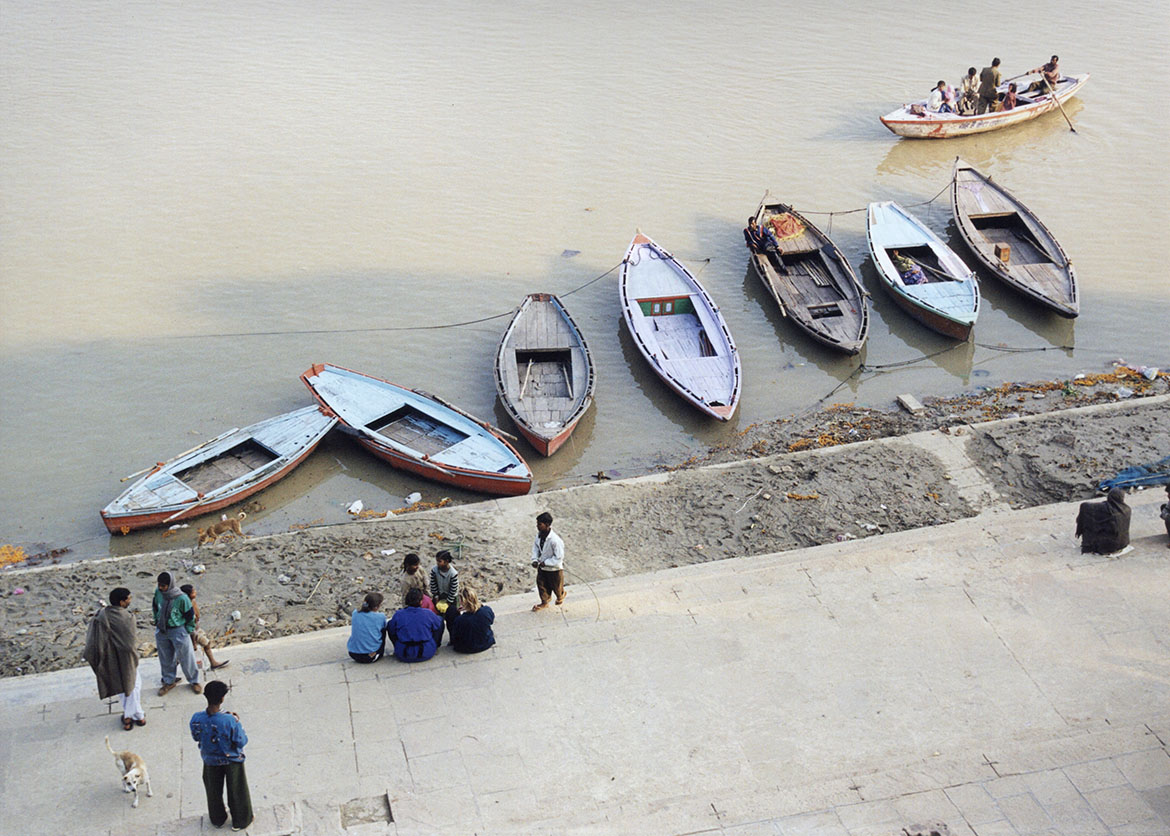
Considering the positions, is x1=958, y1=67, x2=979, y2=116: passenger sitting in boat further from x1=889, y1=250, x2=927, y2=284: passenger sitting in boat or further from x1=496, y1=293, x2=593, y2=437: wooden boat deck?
x1=496, y1=293, x2=593, y2=437: wooden boat deck

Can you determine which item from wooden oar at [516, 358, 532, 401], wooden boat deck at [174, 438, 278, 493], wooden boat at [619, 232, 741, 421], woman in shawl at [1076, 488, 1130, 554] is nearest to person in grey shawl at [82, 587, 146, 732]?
wooden boat deck at [174, 438, 278, 493]

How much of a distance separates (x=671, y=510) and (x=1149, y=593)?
5.43 metres

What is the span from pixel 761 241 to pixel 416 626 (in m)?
12.1

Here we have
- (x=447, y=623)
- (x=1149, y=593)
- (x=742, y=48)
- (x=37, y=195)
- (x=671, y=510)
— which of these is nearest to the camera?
(x=447, y=623)

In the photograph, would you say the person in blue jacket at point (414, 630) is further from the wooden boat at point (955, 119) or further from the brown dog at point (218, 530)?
the wooden boat at point (955, 119)

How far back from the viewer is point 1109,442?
14438 millimetres

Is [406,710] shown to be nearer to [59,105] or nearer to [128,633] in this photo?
[128,633]

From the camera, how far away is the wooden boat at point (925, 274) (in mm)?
18000

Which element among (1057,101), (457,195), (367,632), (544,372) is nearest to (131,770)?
(367,632)

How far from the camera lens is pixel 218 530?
13734 mm

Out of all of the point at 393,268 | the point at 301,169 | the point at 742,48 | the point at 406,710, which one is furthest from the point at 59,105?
the point at 406,710

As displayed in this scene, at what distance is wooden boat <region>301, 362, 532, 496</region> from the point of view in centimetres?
1460

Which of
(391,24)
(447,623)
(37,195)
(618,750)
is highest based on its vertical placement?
(391,24)

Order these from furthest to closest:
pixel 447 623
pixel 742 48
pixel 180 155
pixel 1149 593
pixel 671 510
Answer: pixel 742 48 → pixel 180 155 → pixel 671 510 → pixel 1149 593 → pixel 447 623
